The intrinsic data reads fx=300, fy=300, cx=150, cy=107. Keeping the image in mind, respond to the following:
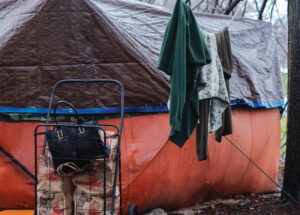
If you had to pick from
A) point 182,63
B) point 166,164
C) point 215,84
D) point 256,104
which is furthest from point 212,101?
point 256,104

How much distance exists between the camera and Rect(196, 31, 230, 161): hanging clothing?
10.5 ft

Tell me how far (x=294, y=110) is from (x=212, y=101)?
1.48m

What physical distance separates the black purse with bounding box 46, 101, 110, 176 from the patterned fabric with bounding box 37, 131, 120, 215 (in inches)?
6.8

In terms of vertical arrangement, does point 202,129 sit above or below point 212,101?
below

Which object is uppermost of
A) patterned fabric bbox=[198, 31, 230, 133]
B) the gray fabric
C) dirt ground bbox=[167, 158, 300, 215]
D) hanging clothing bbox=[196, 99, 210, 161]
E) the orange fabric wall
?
the gray fabric

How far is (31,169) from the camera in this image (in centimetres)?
349

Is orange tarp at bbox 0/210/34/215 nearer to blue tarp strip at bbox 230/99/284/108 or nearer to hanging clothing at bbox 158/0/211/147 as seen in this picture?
hanging clothing at bbox 158/0/211/147

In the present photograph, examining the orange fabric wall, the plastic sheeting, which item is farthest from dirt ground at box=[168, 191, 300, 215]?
the plastic sheeting

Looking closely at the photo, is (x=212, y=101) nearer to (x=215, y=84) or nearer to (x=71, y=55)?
(x=215, y=84)

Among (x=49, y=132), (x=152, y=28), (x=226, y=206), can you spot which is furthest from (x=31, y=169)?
(x=226, y=206)

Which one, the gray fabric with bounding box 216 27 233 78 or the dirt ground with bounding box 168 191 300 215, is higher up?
the gray fabric with bounding box 216 27 233 78

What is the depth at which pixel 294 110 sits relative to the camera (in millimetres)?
4117

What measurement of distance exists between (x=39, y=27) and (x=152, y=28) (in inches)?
59.8

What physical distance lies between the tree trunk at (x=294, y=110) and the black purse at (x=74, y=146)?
286 centimetres
